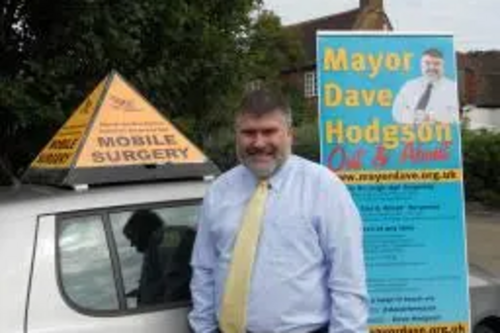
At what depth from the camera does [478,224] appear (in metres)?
19.4

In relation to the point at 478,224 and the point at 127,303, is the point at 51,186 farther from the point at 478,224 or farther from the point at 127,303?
the point at 478,224

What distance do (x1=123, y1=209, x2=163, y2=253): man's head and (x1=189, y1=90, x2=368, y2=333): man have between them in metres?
0.34

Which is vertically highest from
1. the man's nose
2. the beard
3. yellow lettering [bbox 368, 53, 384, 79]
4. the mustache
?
yellow lettering [bbox 368, 53, 384, 79]

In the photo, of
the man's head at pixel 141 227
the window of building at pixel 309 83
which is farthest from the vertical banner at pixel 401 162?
the window of building at pixel 309 83

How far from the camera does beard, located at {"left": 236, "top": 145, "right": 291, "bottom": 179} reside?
3.63 meters

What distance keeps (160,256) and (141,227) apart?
153 millimetres

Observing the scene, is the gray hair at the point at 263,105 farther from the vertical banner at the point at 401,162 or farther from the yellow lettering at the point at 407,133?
the yellow lettering at the point at 407,133

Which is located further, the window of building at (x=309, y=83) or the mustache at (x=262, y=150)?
the window of building at (x=309, y=83)

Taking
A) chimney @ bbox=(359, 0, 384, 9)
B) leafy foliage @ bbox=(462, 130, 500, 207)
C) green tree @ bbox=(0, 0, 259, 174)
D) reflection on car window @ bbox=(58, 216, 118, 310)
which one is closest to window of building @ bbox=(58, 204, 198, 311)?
reflection on car window @ bbox=(58, 216, 118, 310)

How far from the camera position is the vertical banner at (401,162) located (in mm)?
5324

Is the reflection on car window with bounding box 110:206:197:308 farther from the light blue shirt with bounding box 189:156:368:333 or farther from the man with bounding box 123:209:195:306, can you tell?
the light blue shirt with bounding box 189:156:368:333

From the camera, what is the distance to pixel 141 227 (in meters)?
3.92

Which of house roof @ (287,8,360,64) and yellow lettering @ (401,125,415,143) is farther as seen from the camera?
house roof @ (287,8,360,64)

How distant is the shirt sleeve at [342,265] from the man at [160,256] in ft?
2.39
